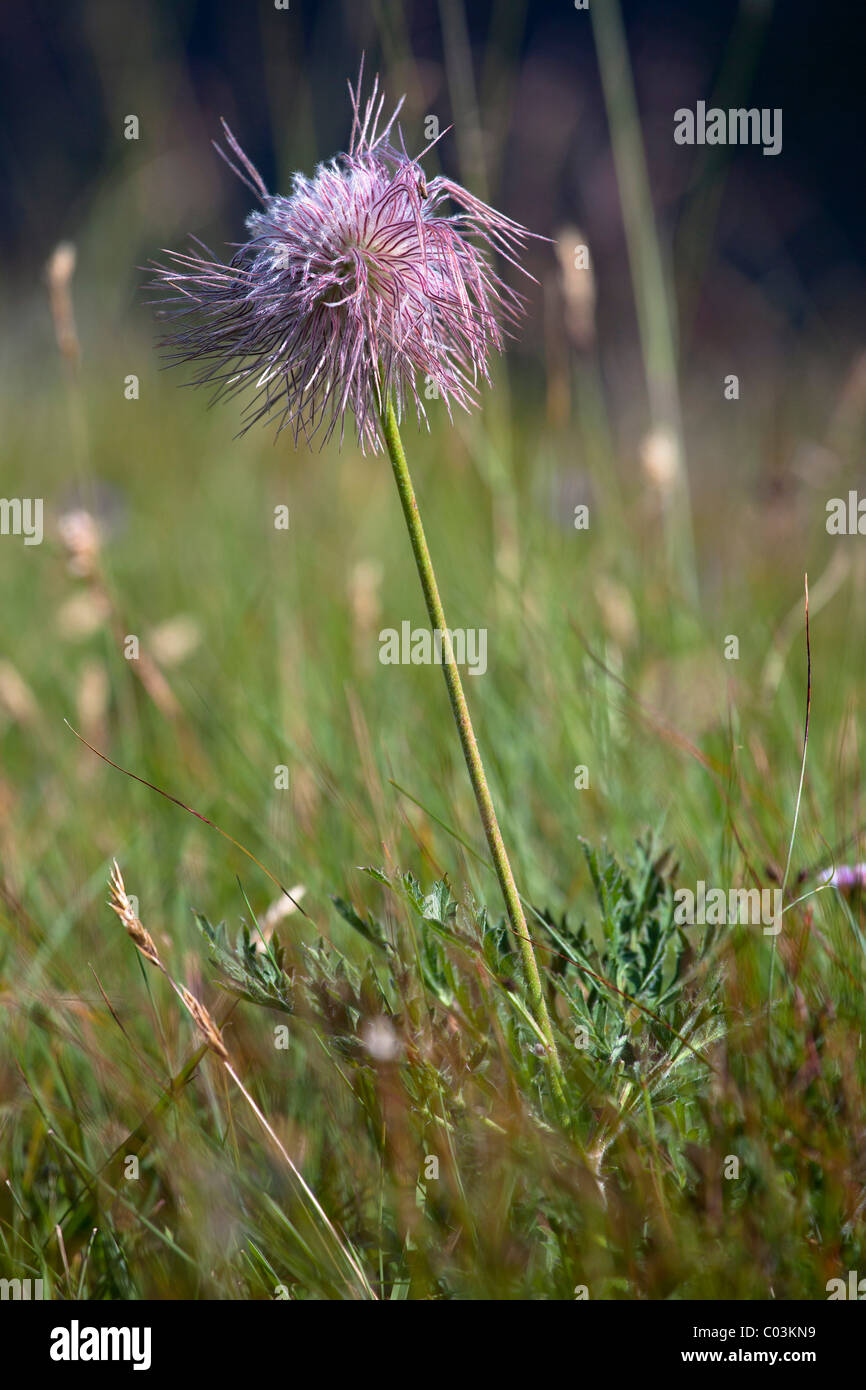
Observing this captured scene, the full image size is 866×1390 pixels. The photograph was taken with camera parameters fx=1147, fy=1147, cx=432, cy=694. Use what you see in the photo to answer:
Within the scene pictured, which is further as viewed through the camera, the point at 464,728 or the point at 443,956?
the point at 443,956

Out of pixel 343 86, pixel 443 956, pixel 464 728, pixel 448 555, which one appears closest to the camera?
pixel 464 728

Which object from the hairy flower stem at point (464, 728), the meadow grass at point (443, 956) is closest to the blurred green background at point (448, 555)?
the meadow grass at point (443, 956)

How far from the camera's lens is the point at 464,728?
99cm

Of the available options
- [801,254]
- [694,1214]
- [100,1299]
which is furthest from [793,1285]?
[801,254]

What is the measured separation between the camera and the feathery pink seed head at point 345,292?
3.36 feet

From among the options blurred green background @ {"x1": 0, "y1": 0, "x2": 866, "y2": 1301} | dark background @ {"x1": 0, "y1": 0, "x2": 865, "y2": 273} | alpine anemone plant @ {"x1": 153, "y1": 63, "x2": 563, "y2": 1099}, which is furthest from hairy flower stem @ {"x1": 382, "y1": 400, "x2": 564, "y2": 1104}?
dark background @ {"x1": 0, "y1": 0, "x2": 865, "y2": 273}

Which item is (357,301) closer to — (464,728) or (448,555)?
(464,728)

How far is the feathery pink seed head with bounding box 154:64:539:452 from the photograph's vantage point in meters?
1.03

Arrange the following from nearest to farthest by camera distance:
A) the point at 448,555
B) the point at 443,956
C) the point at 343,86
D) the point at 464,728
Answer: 1. the point at 464,728
2. the point at 443,956
3. the point at 448,555
4. the point at 343,86

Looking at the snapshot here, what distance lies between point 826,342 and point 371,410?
5.03m

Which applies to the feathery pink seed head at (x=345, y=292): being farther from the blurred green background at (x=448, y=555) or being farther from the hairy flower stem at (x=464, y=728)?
the blurred green background at (x=448, y=555)

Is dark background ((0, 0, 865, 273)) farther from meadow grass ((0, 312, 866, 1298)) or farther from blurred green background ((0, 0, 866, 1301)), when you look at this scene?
meadow grass ((0, 312, 866, 1298))

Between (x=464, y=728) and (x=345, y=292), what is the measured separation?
406mm

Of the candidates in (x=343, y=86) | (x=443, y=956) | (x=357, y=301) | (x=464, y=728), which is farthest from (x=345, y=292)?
(x=343, y=86)
